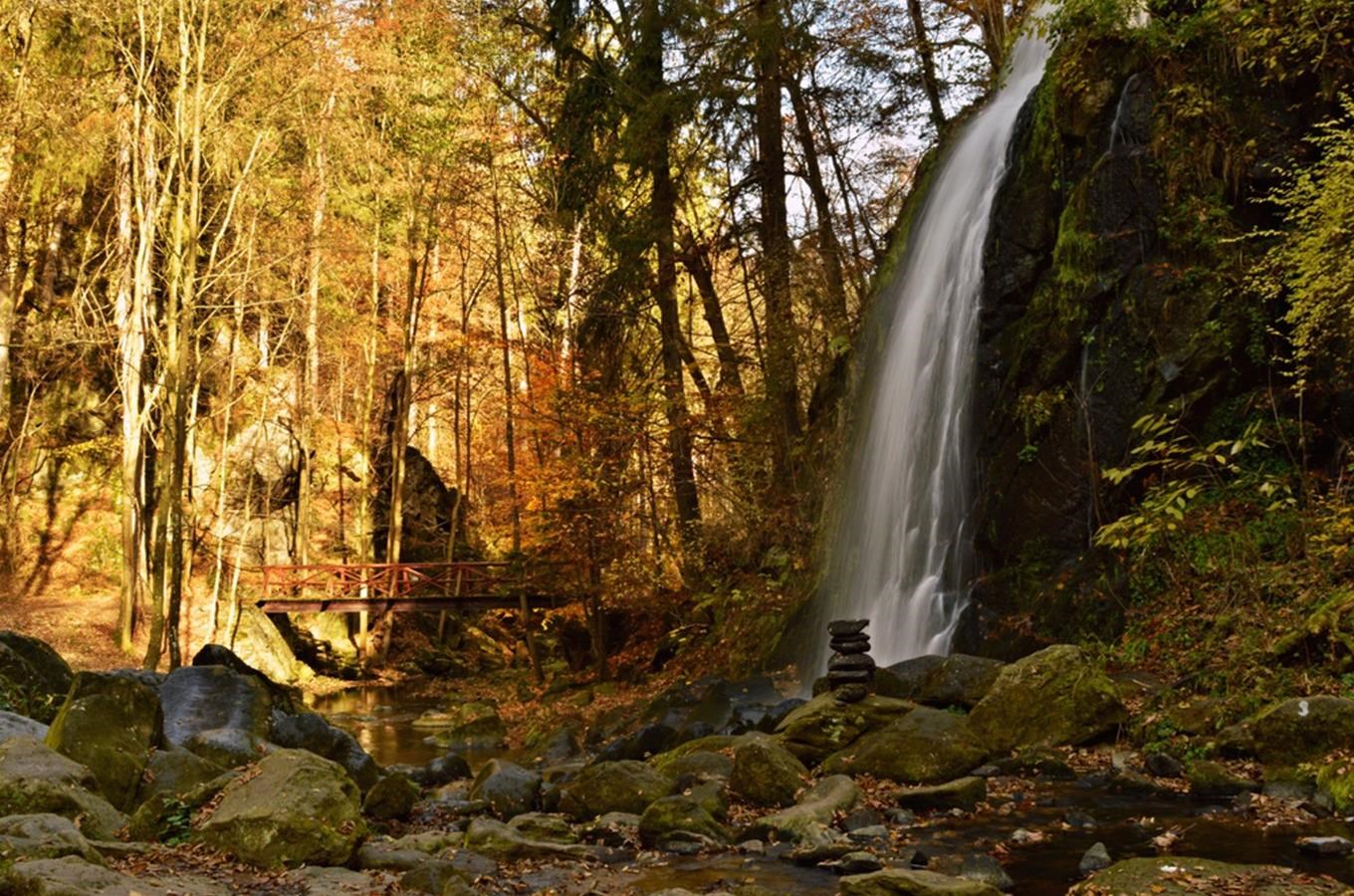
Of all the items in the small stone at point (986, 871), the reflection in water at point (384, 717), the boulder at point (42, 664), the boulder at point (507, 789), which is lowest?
the reflection in water at point (384, 717)

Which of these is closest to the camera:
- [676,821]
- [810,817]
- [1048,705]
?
[810,817]

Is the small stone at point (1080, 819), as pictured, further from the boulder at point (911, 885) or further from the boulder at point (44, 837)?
the boulder at point (44, 837)

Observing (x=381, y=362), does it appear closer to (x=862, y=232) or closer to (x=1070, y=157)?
(x=862, y=232)

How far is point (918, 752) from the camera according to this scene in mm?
8055

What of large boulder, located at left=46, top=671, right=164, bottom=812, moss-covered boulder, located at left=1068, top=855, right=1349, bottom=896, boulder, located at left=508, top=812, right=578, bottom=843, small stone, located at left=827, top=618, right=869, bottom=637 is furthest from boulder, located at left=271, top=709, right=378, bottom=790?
moss-covered boulder, located at left=1068, top=855, right=1349, bottom=896

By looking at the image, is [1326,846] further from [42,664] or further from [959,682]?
[42,664]

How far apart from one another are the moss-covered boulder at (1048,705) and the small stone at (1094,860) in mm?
2420

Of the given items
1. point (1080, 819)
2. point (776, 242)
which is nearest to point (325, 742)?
point (1080, 819)

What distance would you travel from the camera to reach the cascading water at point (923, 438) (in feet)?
41.1

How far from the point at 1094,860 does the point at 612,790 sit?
3.50m

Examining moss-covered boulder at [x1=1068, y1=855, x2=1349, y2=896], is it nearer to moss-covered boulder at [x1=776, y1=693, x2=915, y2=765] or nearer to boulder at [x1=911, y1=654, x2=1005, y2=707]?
moss-covered boulder at [x1=776, y1=693, x2=915, y2=765]

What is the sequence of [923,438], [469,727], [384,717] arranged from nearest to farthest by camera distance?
[923,438] → [469,727] → [384,717]

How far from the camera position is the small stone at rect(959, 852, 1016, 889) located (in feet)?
18.1

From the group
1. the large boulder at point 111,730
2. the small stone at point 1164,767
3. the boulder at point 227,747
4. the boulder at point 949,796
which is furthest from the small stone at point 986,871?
the boulder at point 227,747
